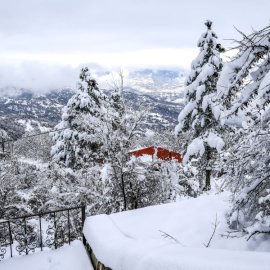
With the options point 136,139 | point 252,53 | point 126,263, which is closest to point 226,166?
point 252,53

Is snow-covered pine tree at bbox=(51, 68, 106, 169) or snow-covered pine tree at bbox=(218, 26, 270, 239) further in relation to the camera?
snow-covered pine tree at bbox=(51, 68, 106, 169)

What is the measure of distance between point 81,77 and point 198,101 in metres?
9.46

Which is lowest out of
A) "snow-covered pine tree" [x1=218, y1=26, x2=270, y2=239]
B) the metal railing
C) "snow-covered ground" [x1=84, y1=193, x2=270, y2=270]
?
the metal railing

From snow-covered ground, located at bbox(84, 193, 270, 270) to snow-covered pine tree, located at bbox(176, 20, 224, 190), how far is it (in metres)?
11.9

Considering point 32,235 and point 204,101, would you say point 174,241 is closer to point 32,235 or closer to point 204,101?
point 32,235

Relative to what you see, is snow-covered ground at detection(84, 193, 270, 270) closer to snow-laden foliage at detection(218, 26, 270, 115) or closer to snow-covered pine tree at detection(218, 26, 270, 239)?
snow-covered pine tree at detection(218, 26, 270, 239)

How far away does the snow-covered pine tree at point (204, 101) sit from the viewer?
1952cm

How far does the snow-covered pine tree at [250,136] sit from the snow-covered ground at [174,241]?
420 mm

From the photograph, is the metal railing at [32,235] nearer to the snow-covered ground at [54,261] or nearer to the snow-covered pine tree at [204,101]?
the snow-covered ground at [54,261]

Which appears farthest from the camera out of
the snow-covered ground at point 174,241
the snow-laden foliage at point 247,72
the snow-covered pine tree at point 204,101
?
the snow-covered pine tree at point 204,101

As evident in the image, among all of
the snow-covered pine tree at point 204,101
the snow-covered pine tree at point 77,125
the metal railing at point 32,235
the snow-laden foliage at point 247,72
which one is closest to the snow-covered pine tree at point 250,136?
the snow-laden foliage at point 247,72

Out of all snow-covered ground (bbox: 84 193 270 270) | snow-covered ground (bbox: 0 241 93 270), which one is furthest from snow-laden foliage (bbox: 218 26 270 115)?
snow-covered ground (bbox: 0 241 93 270)

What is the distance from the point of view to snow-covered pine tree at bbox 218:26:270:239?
14.9 feet

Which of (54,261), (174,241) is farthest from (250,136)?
(54,261)
